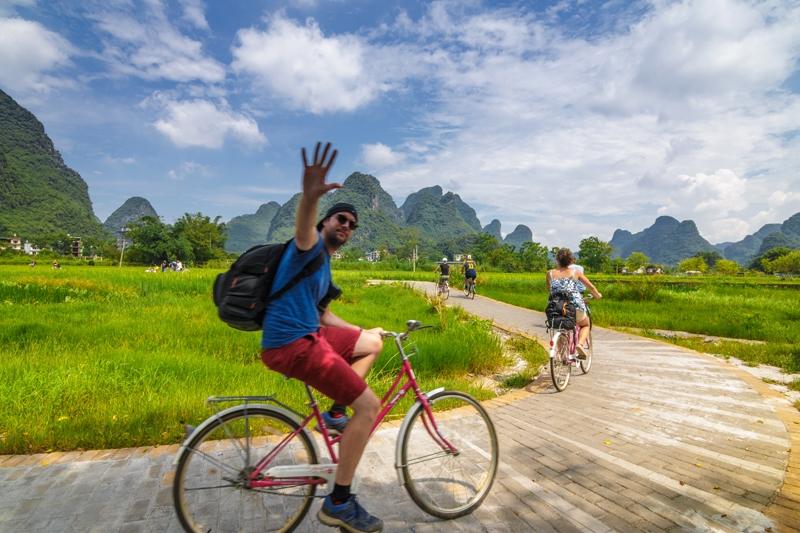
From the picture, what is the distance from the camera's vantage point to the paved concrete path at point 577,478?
2.46m

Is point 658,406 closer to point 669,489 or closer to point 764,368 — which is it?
point 669,489

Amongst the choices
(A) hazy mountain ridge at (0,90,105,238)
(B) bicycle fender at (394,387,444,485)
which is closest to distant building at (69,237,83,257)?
(A) hazy mountain ridge at (0,90,105,238)

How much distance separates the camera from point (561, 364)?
215 inches

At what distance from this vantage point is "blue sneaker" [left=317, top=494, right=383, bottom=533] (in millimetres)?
2141

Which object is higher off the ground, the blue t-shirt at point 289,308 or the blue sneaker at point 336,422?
the blue t-shirt at point 289,308

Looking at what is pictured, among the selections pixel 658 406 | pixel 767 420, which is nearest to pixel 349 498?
pixel 658 406

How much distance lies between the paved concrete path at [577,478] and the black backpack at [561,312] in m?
1.18

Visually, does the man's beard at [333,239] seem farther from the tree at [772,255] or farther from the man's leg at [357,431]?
the tree at [772,255]

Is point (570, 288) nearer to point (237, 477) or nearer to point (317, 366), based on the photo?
point (317, 366)

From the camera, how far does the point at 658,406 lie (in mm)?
4664

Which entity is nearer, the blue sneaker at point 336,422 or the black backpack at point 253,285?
the black backpack at point 253,285

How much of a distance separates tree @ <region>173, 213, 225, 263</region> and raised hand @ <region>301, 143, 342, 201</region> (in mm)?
70973

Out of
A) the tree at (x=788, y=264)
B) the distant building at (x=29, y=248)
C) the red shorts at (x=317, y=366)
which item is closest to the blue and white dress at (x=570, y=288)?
the red shorts at (x=317, y=366)

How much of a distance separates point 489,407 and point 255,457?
119 inches
